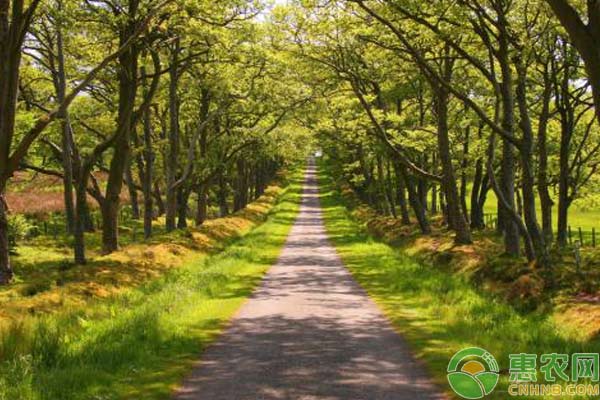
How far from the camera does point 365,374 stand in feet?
28.4

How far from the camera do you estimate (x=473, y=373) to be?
8.57 metres

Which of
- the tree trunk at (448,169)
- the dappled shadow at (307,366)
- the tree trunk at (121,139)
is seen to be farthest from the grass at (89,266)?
the tree trunk at (448,169)

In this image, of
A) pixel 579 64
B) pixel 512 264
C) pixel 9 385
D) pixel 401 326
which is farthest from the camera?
pixel 579 64

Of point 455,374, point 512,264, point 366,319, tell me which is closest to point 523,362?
point 455,374

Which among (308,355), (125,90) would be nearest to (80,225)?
(125,90)

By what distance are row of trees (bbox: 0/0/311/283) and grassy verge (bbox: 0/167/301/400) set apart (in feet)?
13.5

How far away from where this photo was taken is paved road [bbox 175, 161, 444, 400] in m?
7.91

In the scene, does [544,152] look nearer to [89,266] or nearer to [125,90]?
[125,90]

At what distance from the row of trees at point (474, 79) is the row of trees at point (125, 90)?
10.9 ft

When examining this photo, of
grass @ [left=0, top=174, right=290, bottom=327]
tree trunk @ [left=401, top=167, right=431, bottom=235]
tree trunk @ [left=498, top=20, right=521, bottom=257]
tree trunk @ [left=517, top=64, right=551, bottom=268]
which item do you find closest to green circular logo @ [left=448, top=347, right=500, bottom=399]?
tree trunk @ [left=517, top=64, right=551, bottom=268]

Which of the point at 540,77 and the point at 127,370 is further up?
the point at 540,77

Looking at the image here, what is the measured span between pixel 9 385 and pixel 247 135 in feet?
104

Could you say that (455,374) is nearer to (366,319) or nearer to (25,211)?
(366,319)

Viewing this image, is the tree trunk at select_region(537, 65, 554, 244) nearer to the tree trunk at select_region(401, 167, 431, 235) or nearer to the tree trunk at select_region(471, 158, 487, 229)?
the tree trunk at select_region(401, 167, 431, 235)
